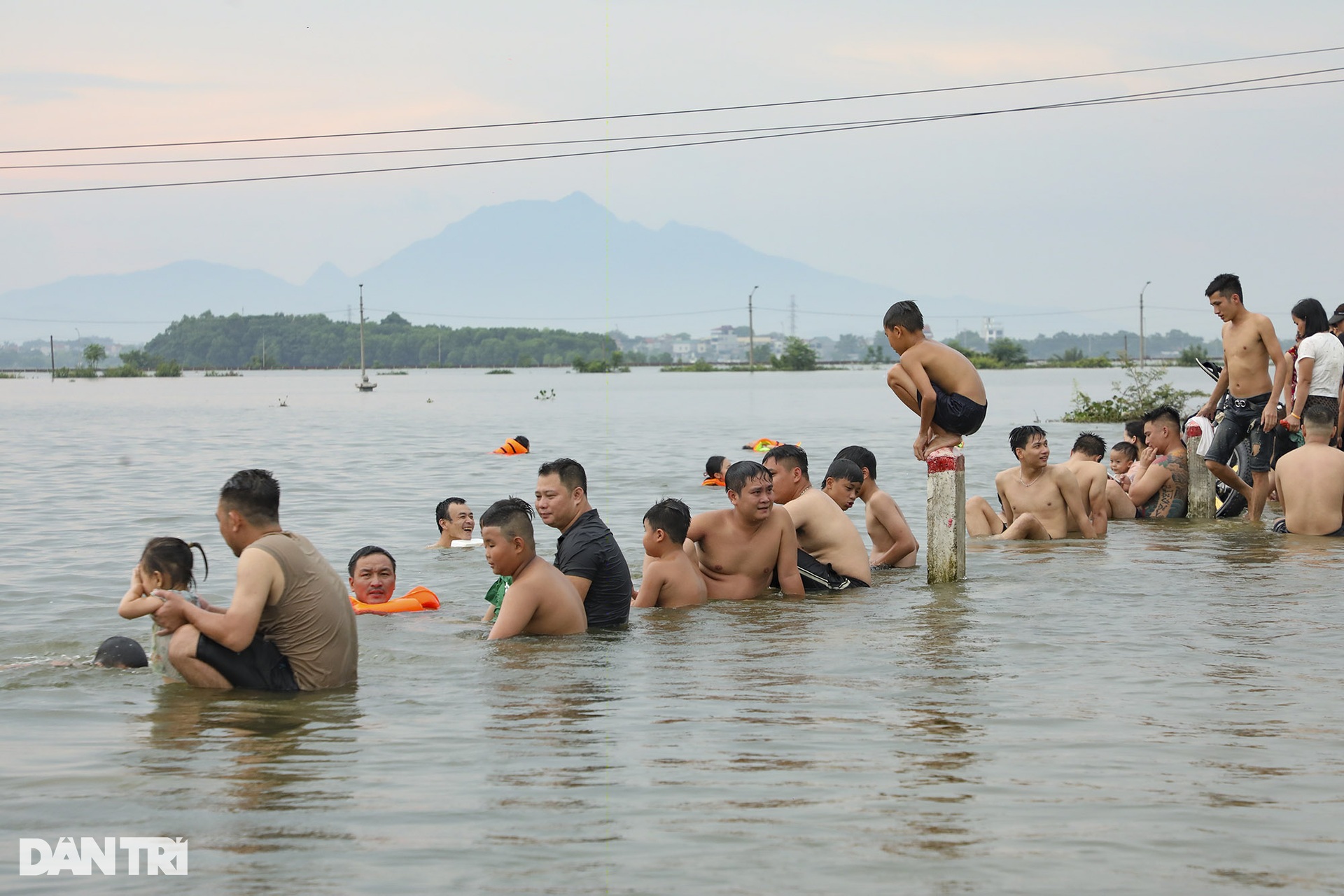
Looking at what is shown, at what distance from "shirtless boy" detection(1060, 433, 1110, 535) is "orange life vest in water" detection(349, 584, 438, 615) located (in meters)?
7.02

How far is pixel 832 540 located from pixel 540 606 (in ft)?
11.3

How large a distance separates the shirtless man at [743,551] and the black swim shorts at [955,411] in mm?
1454

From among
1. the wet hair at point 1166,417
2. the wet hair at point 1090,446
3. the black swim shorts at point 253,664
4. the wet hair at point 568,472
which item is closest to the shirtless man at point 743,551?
the wet hair at point 568,472

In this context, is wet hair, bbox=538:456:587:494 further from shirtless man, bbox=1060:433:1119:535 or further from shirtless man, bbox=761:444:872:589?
shirtless man, bbox=1060:433:1119:535

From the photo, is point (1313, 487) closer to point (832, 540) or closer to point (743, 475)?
point (832, 540)

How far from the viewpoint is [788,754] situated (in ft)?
19.0

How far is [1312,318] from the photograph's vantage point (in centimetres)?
1346

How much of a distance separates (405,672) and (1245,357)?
945 centimetres

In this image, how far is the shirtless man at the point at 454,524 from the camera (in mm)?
14531

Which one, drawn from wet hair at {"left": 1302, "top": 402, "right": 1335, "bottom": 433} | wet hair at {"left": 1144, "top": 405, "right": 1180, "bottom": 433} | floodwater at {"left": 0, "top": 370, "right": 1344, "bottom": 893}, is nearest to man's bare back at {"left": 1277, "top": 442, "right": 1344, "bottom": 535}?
wet hair at {"left": 1302, "top": 402, "right": 1335, "bottom": 433}

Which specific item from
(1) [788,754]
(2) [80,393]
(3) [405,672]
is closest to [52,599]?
(3) [405,672]

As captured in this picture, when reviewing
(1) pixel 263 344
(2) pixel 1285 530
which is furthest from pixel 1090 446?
(1) pixel 263 344

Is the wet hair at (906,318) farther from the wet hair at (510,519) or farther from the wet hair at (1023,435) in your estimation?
the wet hair at (510,519)

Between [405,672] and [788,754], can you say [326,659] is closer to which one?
[405,672]
